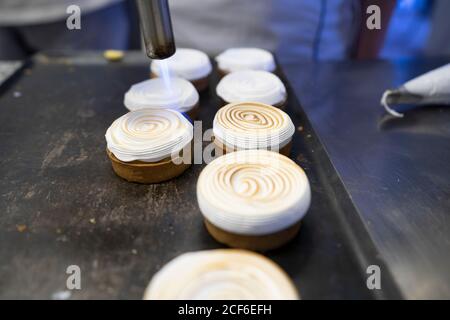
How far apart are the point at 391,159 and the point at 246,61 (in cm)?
87

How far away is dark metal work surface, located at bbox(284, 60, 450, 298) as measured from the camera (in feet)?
3.29

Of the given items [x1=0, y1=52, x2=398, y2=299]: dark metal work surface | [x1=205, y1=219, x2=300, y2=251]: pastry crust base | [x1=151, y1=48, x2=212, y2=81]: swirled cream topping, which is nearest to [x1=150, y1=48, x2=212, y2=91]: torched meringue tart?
[x1=151, y1=48, x2=212, y2=81]: swirled cream topping

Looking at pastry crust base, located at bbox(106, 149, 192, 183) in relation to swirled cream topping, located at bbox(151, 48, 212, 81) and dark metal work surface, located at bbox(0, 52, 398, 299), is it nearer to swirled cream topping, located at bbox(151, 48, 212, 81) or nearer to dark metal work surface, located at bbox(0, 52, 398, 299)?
dark metal work surface, located at bbox(0, 52, 398, 299)

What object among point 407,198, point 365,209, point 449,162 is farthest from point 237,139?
point 449,162

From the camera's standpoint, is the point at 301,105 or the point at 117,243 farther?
the point at 301,105

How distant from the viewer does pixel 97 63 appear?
2084mm

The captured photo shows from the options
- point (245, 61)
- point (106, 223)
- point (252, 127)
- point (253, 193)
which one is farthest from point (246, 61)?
point (106, 223)

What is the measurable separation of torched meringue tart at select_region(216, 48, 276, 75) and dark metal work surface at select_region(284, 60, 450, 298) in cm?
19

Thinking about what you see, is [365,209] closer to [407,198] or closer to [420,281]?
[407,198]

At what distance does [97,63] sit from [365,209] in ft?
5.40

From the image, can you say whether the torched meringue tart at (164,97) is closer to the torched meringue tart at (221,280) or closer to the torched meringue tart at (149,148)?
the torched meringue tart at (149,148)

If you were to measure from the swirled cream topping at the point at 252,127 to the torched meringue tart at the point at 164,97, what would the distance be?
0.70 ft

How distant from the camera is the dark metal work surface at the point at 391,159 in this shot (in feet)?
3.29
